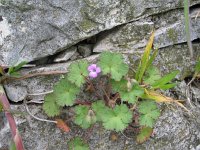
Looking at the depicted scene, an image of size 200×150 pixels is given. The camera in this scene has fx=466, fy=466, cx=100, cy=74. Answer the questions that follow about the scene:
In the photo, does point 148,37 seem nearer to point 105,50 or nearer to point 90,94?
point 105,50

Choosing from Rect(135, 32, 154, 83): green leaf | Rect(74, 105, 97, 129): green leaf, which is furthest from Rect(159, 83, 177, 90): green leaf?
Rect(74, 105, 97, 129): green leaf

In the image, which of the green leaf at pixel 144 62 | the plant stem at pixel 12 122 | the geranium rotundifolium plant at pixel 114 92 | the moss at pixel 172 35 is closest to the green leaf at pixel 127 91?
the geranium rotundifolium plant at pixel 114 92

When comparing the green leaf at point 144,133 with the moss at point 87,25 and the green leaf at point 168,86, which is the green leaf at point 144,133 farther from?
the moss at point 87,25

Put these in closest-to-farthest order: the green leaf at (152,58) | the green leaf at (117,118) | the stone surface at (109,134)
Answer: the green leaf at (117,118) < the green leaf at (152,58) < the stone surface at (109,134)

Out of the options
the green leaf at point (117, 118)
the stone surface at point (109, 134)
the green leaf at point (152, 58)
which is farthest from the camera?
the stone surface at point (109, 134)

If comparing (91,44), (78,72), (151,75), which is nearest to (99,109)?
(78,72)

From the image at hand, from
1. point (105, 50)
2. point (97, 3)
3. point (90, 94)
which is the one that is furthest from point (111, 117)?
point (97, 3)
